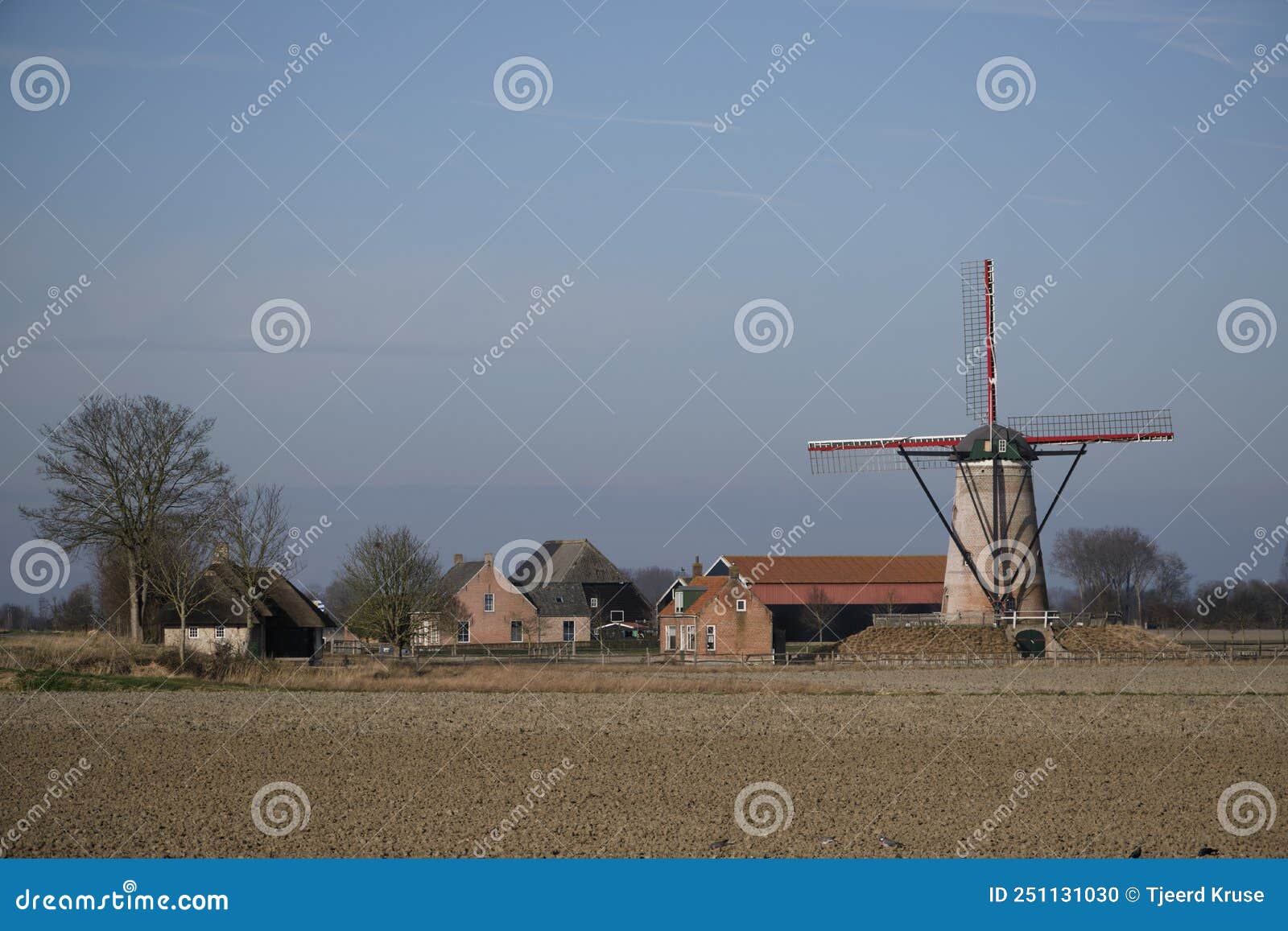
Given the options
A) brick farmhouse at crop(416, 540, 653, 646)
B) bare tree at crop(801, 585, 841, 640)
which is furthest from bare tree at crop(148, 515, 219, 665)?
bare tree at crop(801, 585, 841, 640)

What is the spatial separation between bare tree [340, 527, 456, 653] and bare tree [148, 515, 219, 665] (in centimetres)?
484

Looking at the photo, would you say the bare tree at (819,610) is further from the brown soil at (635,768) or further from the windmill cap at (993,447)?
the brown soil at (635,768)

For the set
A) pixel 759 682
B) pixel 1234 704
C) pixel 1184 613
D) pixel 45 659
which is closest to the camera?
pixel 1234 704

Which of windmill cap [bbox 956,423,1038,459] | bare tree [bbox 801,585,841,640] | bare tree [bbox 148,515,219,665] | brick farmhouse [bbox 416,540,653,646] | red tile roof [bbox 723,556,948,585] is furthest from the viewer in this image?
red tile roof [bbox 723,556,948,585]

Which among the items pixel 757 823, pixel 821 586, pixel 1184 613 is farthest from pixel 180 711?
pixel 1184 613

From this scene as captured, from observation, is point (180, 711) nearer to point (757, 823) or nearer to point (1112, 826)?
point (757, 823)

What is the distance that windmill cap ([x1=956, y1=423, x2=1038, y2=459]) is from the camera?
162ft

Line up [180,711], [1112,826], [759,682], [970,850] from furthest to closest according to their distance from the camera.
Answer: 1. [759,682]
2. [180,711]
3. [1112,826]
4. [970,850]

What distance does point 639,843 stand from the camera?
14070mm

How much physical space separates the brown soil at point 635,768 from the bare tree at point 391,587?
33.6 feet

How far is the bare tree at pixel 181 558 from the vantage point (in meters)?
42.7

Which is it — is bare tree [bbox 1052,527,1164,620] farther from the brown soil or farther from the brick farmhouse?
the brown soil

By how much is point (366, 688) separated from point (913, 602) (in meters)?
47.9

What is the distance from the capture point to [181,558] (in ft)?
141
